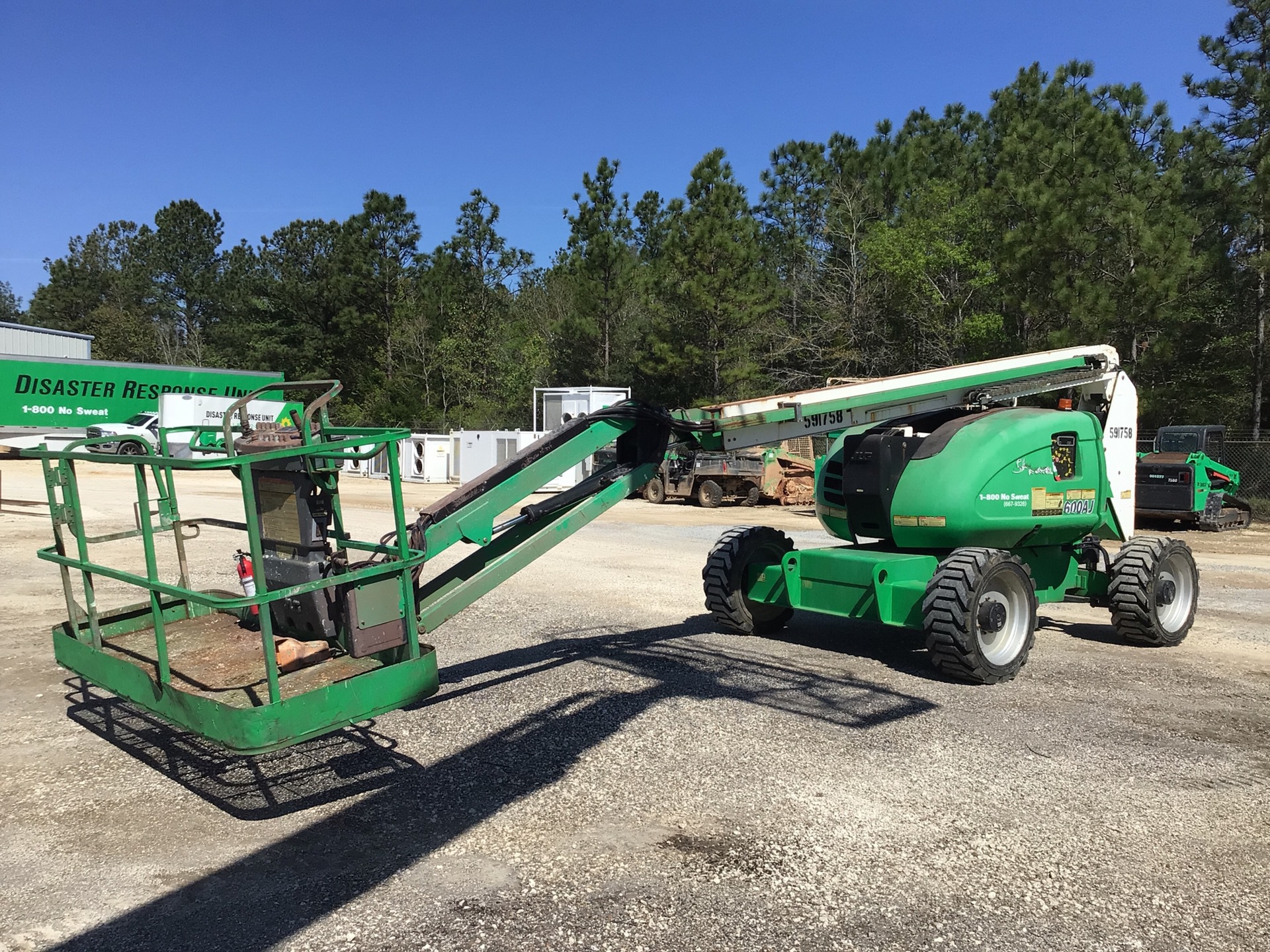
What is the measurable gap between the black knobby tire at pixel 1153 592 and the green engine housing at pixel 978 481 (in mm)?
468

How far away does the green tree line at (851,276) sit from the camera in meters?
22.0

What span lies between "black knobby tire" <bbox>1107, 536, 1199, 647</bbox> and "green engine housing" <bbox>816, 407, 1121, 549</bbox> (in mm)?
468

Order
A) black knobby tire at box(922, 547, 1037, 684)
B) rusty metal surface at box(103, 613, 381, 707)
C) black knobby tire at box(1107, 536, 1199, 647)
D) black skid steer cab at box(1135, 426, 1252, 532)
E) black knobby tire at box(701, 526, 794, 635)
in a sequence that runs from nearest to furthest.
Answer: rusty metal surface at box(103, 613, 381, 707) < black knobby tire at box(922, 547, 1037, 684) < black knobby tire at box(1107, 536, 1199, 647) < black knobby tire at box(701, 526, 794, 635) < black skid steer cab at box(1135, 426, 1252, 532)

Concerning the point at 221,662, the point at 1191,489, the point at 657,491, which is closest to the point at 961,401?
the point at 221,662

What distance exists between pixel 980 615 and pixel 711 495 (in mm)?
19547

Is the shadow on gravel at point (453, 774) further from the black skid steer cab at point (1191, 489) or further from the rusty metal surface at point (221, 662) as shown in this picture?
the black skid steer cab at point (1191, 489)

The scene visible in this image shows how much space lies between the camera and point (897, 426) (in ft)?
27.2

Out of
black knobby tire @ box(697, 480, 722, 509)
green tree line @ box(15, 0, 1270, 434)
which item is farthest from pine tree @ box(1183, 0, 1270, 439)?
black knobby tire @ box(697, 480, 722, 509)

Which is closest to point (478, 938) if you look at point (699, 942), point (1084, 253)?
point (699, 942)

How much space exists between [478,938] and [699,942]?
83 centimetres

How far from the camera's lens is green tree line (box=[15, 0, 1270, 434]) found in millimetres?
22000

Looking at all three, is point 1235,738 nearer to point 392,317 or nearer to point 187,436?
point 187,436

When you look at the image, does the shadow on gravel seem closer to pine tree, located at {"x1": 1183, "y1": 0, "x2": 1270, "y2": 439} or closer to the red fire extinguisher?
the red fire extinguisher

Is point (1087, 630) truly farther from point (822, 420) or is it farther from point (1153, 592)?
point (822, 420)
